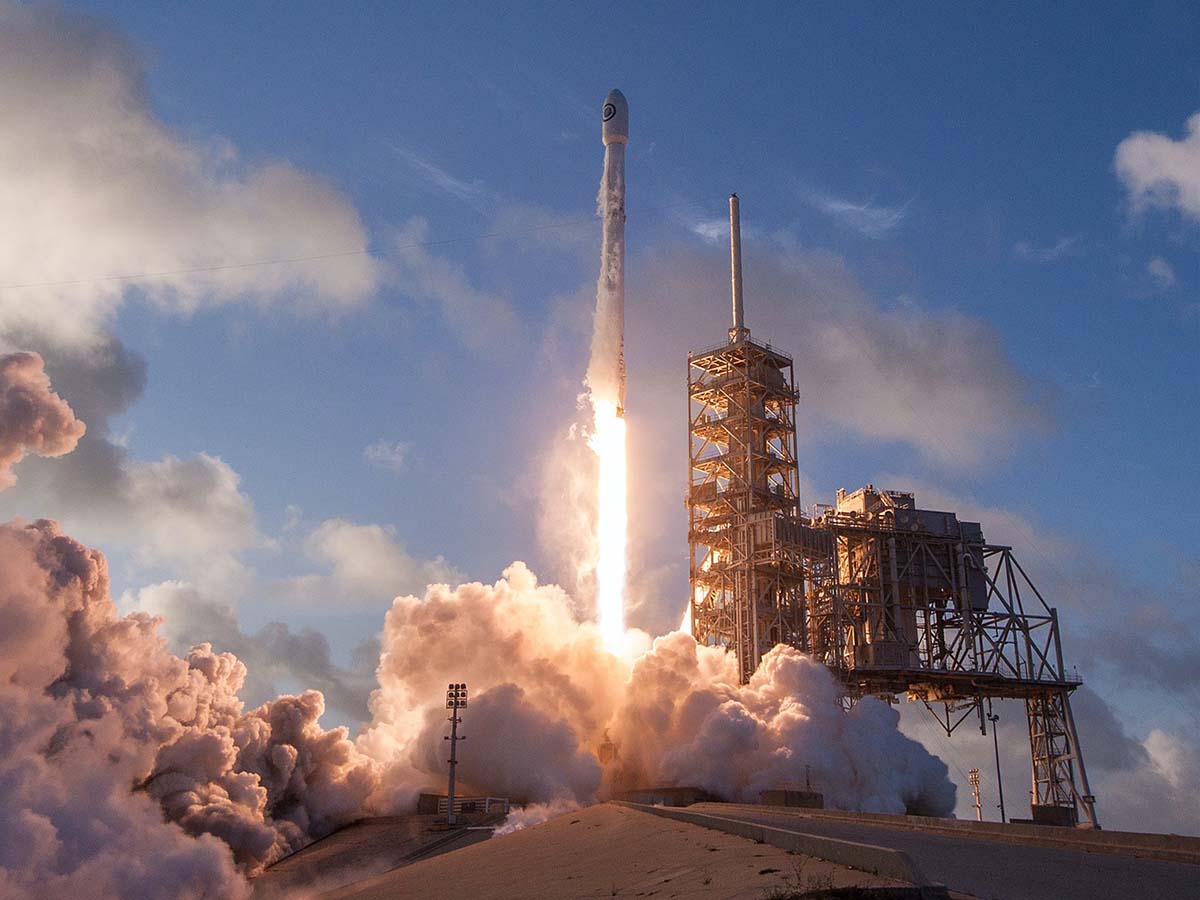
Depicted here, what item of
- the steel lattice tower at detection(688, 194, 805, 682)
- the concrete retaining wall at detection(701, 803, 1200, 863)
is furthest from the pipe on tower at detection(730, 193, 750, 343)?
the concrete retaining wall at detection(701, 803, 1200, 863)

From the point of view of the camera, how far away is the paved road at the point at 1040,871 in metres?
20.2

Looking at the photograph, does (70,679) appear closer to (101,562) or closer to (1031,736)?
(101,562)

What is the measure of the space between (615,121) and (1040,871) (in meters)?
57.5

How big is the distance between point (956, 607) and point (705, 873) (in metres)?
62.2

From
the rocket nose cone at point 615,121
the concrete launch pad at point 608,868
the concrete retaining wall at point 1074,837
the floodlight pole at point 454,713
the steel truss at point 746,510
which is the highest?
the rocket nose cone at point 615,121

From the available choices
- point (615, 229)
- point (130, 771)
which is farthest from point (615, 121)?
point (130, 771)

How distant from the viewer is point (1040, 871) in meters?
23.3

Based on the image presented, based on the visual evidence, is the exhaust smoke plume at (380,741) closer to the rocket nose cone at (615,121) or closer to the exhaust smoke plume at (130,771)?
the exhaust smoke plume at (130,771)

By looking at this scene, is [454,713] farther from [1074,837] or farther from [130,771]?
[1074,837]

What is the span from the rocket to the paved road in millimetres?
44392

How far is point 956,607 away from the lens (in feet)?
267

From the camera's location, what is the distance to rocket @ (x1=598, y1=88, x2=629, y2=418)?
71438 millimetres

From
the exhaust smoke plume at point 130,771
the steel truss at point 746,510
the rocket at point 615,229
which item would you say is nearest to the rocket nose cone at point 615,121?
the rocket at point 615,229

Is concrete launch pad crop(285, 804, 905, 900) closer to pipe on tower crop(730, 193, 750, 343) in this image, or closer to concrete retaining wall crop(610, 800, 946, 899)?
concrete retaining wall crop(610, 800, 946, 899)
